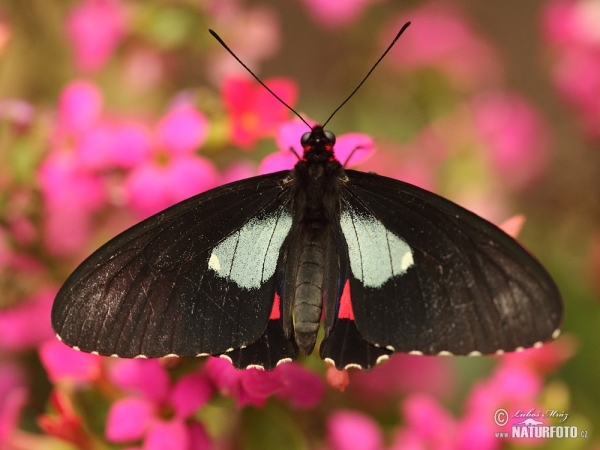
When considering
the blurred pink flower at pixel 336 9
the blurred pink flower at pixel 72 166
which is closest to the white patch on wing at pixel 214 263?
the blurred pink flower at pixel 72 166

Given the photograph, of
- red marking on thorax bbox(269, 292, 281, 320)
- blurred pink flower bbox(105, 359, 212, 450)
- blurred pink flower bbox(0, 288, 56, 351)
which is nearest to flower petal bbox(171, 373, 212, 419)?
blurred pink flower bbox(105, 359, 212, 450)

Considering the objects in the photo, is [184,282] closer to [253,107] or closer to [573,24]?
[253,107]

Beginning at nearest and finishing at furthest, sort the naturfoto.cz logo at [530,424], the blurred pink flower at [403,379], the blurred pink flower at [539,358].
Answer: the naturfoto.cz logo at [530,424] → the blurred pink flower at [539,358] → the blurred pink flower at [403,379]

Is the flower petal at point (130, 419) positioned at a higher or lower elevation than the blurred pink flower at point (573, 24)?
lower

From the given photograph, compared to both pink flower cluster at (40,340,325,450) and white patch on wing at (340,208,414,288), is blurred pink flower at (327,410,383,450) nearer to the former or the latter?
pink flower cluster at (40,340,325,450)

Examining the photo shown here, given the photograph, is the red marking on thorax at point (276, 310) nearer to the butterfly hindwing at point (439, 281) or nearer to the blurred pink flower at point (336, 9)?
the butterfly hindwing at point (439, 281)

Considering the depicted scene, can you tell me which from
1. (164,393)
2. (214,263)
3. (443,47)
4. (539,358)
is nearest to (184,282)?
(214,263)

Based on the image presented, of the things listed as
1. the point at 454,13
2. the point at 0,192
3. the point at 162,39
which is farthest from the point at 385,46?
the point at 0,192
